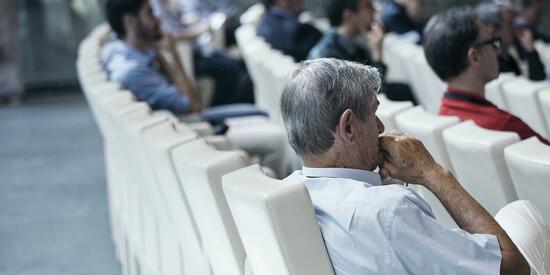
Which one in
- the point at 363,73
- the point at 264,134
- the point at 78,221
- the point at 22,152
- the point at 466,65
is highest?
the point at 363,73

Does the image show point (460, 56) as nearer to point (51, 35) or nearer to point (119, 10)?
point (119, 10)

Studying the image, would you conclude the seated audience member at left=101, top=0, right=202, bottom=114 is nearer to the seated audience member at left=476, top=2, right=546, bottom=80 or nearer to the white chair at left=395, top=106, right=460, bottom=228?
the seated audience member at left=476, top=2, right=546, bottom=80

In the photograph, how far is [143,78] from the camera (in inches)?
217

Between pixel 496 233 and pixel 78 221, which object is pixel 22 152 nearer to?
pixel 78 221

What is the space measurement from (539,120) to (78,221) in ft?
9.99

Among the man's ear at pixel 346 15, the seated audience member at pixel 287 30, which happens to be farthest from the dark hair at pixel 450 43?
the seated audience member at pixel 287 30

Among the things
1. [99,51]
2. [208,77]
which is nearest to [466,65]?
[99,51]

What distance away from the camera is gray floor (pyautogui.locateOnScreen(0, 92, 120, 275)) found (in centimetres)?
512

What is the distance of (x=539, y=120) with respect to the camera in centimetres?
384

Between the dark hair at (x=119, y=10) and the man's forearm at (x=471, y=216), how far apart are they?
3.73 meters

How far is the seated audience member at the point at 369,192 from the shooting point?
6.70 ft

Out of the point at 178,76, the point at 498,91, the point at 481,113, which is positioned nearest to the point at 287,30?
the point at 178,76

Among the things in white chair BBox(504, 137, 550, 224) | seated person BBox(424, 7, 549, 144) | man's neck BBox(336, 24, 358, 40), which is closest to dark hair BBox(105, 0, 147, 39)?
man's neck BBox(336, 24, 358, 40)

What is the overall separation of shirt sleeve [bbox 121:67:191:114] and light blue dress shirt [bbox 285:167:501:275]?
3.43 m
